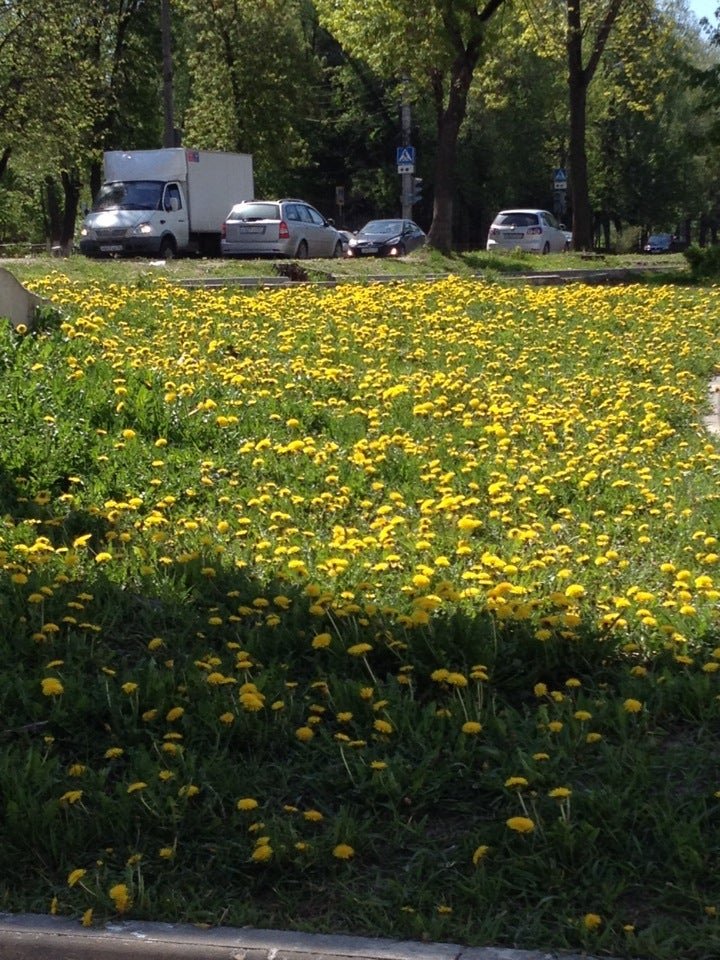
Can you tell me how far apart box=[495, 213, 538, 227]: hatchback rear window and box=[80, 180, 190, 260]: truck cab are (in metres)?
12.1

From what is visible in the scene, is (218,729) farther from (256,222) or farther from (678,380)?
(256,222)

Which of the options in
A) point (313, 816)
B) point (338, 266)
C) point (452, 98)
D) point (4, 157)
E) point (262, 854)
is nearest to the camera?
point (262, 854)

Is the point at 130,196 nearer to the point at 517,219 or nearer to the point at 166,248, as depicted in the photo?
the point at 166,248

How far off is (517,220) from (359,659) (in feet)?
117

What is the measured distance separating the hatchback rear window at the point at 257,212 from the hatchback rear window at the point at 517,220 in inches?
463

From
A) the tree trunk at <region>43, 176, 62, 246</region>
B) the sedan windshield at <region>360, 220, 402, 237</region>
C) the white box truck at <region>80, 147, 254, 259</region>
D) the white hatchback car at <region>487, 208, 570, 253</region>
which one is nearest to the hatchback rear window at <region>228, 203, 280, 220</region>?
the white box truck at <region>80, 147, 254, 259</region>

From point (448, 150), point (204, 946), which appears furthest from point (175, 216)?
point (204, 946)

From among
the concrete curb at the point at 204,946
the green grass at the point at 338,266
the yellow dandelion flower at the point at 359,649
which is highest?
the green grass at the point at 338,266

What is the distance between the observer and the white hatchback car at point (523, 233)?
39.1 m

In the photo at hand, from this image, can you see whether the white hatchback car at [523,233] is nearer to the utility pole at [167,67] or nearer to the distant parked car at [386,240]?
the distant parked car at [386,240]

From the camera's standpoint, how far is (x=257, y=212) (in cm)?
2947

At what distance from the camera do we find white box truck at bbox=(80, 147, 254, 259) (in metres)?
27.3

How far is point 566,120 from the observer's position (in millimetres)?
63938

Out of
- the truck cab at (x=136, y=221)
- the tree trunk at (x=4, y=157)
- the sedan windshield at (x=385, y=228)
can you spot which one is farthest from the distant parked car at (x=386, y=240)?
the tree trunk at (x=4, y=157)
